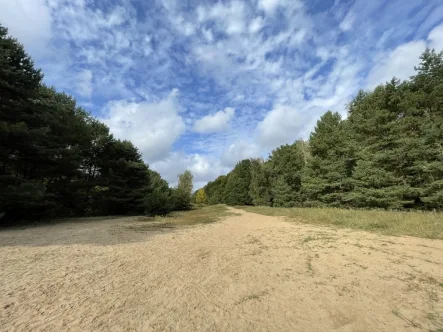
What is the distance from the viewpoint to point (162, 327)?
2893mm

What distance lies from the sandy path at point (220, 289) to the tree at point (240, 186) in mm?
46503

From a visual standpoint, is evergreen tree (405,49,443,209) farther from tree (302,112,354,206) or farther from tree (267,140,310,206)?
tree (267,140,310,206)

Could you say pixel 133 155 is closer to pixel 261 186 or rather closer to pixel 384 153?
pixel 384 153

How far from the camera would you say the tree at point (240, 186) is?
5356 cm

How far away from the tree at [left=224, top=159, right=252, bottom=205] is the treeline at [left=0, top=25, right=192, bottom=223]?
106 ft

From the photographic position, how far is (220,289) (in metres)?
4.21

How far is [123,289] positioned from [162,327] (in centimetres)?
151

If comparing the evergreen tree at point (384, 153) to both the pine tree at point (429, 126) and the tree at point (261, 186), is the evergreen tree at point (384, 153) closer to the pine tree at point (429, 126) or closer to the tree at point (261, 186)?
the pine tree at point (429, 126)

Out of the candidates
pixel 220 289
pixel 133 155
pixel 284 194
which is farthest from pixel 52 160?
pixel 284 194

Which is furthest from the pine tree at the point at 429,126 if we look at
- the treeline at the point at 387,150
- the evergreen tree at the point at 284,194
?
the evergreen tree at the point at 284,194

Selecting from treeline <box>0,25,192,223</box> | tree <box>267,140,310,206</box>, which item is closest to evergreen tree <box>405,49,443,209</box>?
tree <box>267,140,310,206</box>

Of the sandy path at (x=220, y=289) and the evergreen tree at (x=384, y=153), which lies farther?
the evergreen tree at (x=384, y=153)

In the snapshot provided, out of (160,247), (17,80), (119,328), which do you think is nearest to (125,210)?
(17,80)

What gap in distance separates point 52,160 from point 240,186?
140 feet
